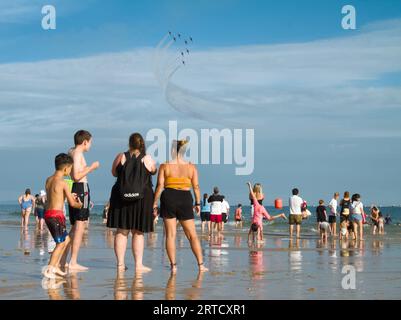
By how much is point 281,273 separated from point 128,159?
2.93 meters

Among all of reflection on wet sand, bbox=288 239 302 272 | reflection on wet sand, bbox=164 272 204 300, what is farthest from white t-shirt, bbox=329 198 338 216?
reflection on wet sand, bbox=164 272 204 300

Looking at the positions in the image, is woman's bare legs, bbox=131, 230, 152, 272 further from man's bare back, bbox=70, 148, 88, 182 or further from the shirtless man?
man's bare back, bbox=70, 148, 88, 182

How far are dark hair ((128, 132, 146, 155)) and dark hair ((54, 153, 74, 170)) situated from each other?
1035mm

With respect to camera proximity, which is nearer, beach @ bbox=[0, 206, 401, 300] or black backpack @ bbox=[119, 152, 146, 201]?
beach @ bbox=[0, 206, 401, 300]

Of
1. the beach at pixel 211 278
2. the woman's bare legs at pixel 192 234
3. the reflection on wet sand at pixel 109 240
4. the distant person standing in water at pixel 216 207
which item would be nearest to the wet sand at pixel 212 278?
the beach at pixel 211 278

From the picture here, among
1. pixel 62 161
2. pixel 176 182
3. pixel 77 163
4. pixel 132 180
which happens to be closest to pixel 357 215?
pixel 176 182

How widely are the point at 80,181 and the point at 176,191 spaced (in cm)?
139

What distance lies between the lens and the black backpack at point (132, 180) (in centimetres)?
1157

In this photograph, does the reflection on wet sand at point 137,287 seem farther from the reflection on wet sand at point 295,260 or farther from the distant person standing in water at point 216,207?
the distant person standing in water at point 216,207

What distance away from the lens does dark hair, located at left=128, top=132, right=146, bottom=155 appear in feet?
38.5

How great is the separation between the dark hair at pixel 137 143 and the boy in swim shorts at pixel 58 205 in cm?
107

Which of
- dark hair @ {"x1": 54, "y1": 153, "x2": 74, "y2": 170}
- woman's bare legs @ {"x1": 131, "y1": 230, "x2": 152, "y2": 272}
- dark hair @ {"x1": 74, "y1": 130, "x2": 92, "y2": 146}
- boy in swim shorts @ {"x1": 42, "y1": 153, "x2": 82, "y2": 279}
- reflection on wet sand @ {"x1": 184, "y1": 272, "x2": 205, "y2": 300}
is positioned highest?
dark hair @ {"x1": 74, "y1": 130, "x2": 92, "y2": 146}

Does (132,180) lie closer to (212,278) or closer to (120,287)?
(212,278)

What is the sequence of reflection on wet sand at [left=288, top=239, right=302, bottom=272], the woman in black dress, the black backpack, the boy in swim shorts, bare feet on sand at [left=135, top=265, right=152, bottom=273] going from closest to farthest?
1. the boy in swim shorts
2. the black backpack
3. the woman in black dress
4. bare feet on sand at [left=135, top=265, right=152, bottom=273]
5. reflection on wet sand at [left=288, top=239, right=302, bottom=272]
